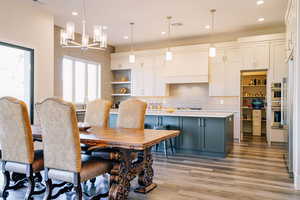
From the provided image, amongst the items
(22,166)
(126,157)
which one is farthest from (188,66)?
(22,166)

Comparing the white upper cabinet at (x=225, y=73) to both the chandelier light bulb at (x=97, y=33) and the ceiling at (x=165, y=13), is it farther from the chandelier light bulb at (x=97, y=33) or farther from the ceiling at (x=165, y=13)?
the chandelier light bulb at (x=97, y=33)

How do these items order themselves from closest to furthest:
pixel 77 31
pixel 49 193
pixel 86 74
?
pixel 49 193 < pixel 77 31 < pixel 86 74

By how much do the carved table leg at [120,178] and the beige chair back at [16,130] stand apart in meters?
0.92

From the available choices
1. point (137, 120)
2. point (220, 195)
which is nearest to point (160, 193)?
point (220, 195)

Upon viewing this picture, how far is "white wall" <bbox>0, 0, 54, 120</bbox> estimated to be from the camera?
4.21 metres

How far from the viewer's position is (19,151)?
254cm

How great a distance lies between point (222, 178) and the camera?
135 inches

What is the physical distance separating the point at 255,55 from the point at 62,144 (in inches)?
223

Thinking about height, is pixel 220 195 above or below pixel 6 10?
below

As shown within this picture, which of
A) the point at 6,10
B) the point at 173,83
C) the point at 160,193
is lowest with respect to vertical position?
the point at 160,193

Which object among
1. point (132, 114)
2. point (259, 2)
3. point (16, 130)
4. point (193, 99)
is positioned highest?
point (259, 2)

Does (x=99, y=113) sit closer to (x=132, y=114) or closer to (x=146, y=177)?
(x=132, y=114)

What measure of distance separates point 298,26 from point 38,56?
4.70 m

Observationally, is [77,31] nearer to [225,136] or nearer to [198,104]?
[198,104]
